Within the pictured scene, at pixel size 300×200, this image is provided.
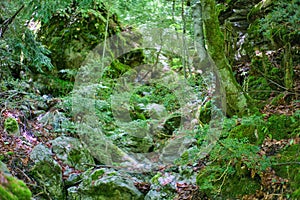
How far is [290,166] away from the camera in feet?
9.68

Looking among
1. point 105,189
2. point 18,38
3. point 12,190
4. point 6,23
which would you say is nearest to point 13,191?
point 12,190

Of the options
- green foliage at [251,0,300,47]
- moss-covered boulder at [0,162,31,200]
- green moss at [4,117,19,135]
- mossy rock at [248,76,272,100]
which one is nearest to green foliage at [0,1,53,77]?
green moss at [4,117,19,135]

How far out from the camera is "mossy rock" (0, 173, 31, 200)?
A: 1381 mm

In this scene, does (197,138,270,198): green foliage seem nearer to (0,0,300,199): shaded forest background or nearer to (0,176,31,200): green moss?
(0,0,300,199): shaded forest background

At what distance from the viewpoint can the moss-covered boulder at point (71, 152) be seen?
4.82 metres

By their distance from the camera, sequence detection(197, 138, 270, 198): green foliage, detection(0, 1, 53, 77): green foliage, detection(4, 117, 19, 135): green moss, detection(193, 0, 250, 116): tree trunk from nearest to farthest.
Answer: detection(197, 138, 270, 198): green foliage, detection(0, 1, 53, 77): green foliage, detection(193, 0, 250, 116): tree trunk, detection(4, 117, 19, 135): green moss

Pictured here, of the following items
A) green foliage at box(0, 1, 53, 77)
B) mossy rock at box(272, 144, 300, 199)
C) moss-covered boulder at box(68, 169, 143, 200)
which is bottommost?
moss-covered boulder at box(68, 169, 143, 200)

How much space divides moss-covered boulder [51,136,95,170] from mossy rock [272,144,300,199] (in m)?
2.95

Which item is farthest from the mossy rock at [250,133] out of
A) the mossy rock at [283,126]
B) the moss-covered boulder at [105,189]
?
the moss-covered boulder at [105,189]

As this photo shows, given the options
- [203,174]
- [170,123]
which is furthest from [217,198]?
[170,123]

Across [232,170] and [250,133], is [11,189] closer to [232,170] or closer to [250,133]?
[232,170]

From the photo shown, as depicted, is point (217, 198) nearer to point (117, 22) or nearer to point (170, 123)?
point (170, 123)

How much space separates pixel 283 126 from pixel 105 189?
7.54ft

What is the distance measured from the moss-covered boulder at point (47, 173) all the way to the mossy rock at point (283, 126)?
281 centimetres
